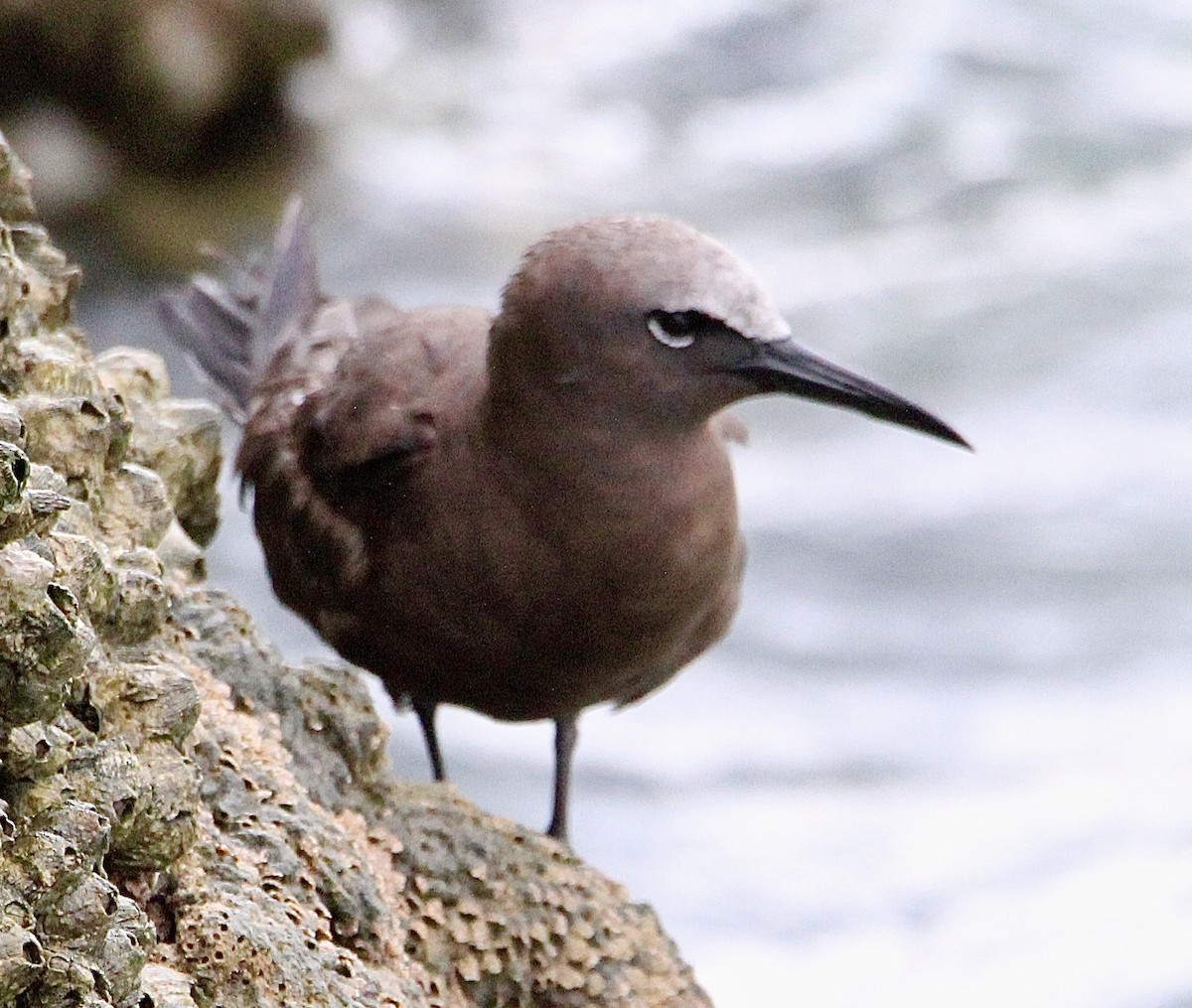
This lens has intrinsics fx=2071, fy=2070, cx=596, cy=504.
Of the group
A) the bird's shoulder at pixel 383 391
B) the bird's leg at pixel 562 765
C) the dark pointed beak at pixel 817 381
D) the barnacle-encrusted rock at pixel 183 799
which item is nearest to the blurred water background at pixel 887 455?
the bird's leg at pixel 562 765

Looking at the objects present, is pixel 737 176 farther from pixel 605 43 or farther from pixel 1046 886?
pixel 1046 886

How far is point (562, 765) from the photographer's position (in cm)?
527

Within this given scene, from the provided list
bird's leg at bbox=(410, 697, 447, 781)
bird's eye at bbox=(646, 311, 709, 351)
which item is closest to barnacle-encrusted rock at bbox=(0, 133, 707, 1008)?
bird's eye at bbox=(646, 311, 709, 351)

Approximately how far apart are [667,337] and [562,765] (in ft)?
4.72

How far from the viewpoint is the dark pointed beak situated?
423cm

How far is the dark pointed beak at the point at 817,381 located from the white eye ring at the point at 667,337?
0.37 feet

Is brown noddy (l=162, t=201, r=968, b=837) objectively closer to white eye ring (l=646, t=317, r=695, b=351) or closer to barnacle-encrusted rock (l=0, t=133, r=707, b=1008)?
white eye ring (l=646, t=317, r=695, b=351)

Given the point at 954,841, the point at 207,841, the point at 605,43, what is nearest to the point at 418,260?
the point at 605,43

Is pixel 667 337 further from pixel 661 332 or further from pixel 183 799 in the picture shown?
pixel 183 799

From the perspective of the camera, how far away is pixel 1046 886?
806 centimetres

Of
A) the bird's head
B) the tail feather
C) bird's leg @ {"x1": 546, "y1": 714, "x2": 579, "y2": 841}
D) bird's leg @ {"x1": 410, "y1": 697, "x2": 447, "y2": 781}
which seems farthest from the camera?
the tail feather

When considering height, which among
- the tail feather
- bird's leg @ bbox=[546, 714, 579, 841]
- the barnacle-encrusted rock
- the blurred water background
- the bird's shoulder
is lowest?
the barnacle-encrusted rock

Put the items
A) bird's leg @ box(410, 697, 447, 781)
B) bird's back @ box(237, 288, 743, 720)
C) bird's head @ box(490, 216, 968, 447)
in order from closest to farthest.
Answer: bird's head @ box(490, 216, 968, 447) < bird's back @ box(237, 288, 743, 720) < bird's leg @ box(410, 697, 447, 781)

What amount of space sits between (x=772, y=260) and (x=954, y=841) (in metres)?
4.80
